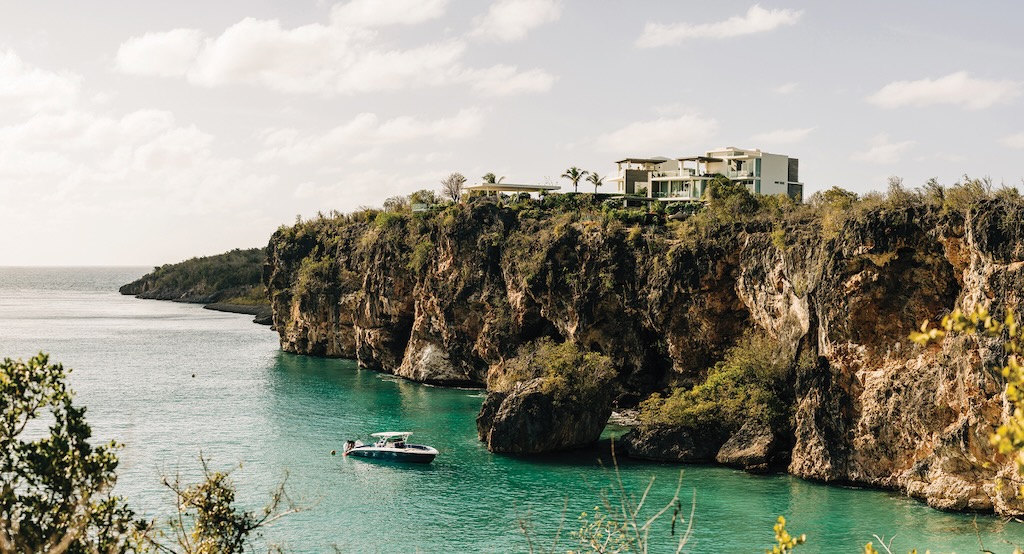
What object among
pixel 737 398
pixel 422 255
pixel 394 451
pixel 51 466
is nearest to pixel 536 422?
pixel 394 451

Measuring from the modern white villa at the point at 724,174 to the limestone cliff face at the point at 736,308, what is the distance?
19.1 meters

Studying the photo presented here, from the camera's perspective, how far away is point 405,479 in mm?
50031

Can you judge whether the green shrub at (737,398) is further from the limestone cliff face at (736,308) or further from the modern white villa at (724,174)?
the modern white villa at (724,174)

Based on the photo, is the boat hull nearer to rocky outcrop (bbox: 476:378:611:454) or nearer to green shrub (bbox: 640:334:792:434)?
rocky outcrop (bbox: 476:378:611:454)

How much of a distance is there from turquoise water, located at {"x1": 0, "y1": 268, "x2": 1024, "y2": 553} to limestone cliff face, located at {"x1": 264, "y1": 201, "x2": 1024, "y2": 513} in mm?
2947

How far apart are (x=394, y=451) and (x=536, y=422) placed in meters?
8.87

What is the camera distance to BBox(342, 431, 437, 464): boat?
53031 millimetres

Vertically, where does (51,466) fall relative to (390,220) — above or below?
below

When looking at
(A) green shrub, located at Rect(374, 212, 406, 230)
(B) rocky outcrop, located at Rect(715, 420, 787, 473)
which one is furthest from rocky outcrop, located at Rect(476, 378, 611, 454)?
(A) green shrub, located at Rect(374, 212, 406, 230)

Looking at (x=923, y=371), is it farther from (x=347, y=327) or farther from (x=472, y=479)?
(x=347, y=327)

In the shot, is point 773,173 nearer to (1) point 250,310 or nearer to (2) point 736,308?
(2) point 736,308

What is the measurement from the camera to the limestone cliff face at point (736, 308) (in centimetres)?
4231

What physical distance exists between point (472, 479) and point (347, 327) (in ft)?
190

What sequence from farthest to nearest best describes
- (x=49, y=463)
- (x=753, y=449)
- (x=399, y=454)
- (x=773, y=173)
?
(x=773, y=173)
(x=399, y=454)
(x=753, y=449)
(x=49, y=463)
